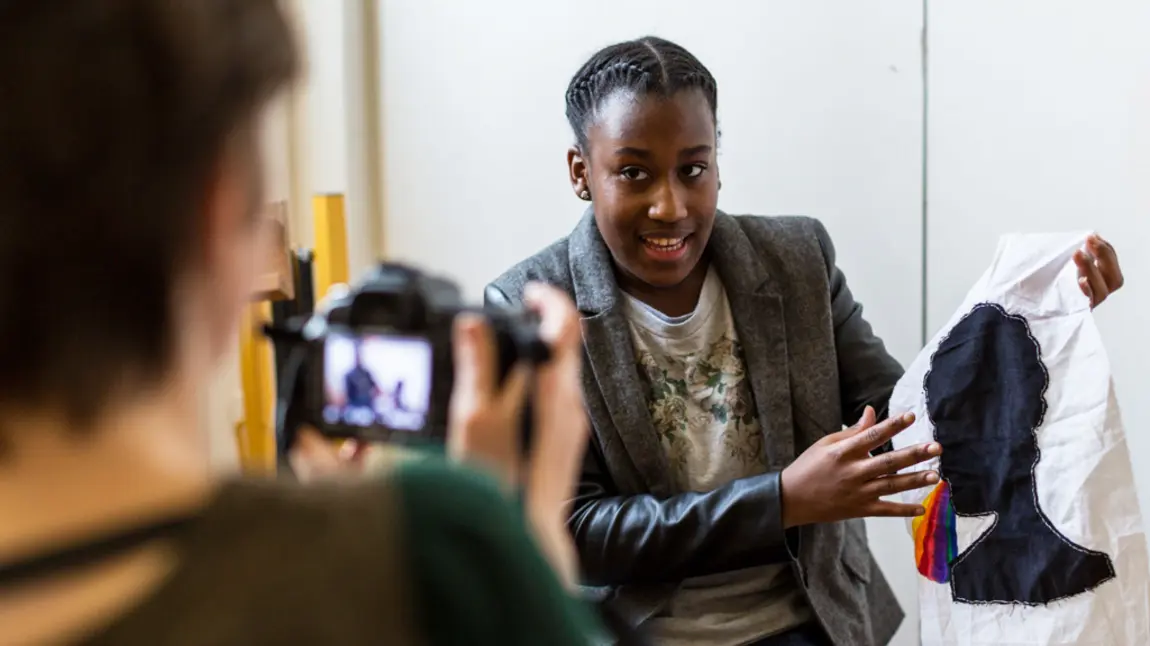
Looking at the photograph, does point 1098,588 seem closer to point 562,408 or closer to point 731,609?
point 731,609

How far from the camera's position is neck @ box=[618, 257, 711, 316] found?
126cm

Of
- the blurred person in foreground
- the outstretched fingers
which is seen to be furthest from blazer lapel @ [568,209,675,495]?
the blurred person in foreground

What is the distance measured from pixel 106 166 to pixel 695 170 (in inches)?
36.3

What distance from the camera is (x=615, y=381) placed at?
1.20m

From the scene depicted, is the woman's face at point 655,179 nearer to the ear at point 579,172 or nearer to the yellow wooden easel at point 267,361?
the ear at point 579,172

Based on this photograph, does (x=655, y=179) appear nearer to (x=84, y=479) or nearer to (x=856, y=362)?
(x=856, y=362)

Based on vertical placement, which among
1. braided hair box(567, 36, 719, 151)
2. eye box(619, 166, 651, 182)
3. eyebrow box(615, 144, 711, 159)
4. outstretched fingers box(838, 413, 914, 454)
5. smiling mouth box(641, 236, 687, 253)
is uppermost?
braided hair box(567, 36, 719, 151)

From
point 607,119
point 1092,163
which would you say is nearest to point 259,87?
point 607,119

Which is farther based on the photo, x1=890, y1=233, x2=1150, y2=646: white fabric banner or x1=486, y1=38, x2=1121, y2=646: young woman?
x1=486, y1=38, x2=1121, y2=646: young woman

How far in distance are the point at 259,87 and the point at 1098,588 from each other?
96 centimetres

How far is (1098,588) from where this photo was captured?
104cm

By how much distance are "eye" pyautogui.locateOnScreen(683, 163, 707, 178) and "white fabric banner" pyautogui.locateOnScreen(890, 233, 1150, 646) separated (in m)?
0.31

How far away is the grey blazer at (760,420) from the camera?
1.14 meters

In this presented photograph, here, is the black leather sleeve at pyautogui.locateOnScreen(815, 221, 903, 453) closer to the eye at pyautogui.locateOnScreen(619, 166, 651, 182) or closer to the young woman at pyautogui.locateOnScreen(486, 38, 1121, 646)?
the young woman at pyautogui.locateOnScreen(486, 38, 1121, 646)
